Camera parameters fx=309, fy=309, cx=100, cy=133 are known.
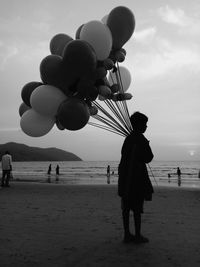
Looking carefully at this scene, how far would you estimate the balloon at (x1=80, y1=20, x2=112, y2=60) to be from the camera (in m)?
5.55

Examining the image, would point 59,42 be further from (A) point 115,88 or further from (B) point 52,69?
(A) point 115,88

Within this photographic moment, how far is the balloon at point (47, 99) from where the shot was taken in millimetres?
5348

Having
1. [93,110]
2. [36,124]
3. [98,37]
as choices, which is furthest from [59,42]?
[36,124]

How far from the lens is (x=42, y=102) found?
5.37m

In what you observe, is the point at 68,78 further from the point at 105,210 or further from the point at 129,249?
the point at 105,210

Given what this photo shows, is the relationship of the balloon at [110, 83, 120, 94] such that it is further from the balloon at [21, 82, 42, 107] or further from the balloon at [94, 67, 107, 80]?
the balloon at [21, 82, 42, 107]

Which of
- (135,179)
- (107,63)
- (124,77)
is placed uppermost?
(124,77)

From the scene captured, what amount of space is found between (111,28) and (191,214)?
446cm

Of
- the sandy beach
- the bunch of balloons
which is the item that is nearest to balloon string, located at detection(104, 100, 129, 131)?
the bunch of balloons

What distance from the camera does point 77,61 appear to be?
202 inches

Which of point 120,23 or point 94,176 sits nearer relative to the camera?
point 120,23

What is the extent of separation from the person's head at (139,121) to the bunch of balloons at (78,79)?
3.16 feet

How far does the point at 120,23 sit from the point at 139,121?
2.29 meters

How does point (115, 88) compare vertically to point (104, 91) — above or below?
above
